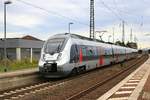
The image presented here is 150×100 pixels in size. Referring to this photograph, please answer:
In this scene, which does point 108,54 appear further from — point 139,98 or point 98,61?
point 139,98

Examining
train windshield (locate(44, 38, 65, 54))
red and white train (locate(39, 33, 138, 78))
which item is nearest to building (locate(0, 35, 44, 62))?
red and white train (locate(39, 33, 138, 78))

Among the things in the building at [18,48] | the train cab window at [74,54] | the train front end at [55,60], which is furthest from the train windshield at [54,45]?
the building at [18,48]

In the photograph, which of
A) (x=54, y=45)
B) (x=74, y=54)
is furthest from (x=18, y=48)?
(x=54, y=45)

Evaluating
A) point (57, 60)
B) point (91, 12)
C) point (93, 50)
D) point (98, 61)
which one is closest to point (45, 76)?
point (57, 60)

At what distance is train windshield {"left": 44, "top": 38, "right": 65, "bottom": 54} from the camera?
24.7 metres

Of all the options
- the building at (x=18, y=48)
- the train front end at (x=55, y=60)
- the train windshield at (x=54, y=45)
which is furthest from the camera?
the building at (x=18, y=48)

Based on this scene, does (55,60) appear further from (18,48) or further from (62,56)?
(18,48)

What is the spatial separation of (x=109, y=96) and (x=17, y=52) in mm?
47547

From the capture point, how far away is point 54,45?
25.1m

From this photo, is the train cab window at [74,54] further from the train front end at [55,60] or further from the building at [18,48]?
the building at [18,48]

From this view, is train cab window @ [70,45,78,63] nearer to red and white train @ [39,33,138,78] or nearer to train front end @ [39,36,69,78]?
red and white train @ [39,33,138,78]

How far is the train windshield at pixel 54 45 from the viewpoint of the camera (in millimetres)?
24719

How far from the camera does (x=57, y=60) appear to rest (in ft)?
Answer: 79.2

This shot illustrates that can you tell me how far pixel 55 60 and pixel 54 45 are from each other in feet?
4.57
